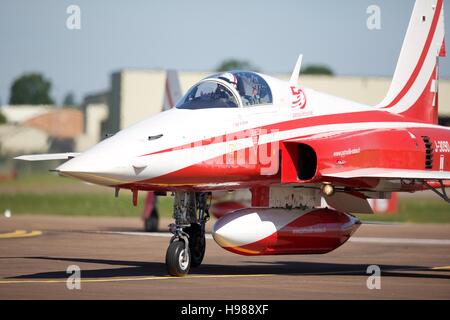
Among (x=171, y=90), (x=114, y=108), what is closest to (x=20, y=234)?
(x=171, y=90)

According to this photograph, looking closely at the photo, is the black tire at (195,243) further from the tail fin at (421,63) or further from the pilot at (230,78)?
the tail fin at (421,63)

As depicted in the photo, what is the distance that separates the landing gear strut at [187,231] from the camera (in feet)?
51.4

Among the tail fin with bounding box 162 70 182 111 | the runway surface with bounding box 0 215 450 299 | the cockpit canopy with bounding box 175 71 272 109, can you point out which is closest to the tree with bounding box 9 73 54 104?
the tail fin with bounding box 162 70 182 111

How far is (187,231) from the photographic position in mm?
17734

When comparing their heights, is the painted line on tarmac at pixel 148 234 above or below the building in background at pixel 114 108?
below

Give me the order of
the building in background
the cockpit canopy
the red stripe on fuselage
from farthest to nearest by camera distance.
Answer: the building in background < the cockpit canopy < the red stripe on fuselage

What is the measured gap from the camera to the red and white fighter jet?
49.2 ft

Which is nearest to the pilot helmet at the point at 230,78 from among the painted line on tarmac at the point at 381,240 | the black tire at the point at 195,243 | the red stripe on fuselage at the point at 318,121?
the red stripe on fuselage at the point at 318,121

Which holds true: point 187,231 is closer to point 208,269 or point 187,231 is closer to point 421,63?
point 208,269

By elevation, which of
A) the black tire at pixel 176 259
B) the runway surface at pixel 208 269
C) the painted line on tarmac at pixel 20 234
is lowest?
the painted line on tarmac at pixel 20 234

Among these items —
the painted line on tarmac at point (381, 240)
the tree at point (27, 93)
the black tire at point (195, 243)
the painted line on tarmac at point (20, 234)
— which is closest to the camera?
the black tire at point (195, 243)

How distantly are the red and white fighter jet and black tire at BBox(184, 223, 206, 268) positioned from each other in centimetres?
2

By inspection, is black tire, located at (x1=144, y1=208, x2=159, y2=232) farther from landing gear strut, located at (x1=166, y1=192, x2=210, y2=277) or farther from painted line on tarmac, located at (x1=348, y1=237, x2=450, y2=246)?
landing gear strut, located at (x1=166, y1=192, x2=210, y2=277)
